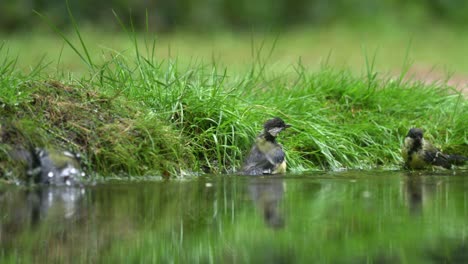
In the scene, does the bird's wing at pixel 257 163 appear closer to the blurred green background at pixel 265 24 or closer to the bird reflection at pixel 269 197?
the bird reflection at pixel 269 197

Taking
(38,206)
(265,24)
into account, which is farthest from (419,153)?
(265,24)

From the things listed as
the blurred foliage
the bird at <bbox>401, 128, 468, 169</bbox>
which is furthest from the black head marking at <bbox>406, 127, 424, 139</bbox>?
the blurred foliage

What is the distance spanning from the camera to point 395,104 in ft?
40.5

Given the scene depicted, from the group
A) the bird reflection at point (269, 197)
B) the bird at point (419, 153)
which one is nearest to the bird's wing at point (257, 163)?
the bird reflection at point (269, 197)

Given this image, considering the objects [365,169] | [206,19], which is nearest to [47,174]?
Result: [365,169]

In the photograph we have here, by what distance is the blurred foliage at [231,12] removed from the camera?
111 feet

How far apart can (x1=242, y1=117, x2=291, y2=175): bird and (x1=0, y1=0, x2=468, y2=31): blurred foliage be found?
23.9 metres

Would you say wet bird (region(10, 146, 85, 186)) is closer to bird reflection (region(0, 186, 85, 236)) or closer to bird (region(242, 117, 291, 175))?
bird reflection (region(0, 186, 85, 236))

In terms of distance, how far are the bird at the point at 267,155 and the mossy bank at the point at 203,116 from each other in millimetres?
374

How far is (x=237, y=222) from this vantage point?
6852mm

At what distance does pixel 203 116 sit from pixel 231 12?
26.9 metres

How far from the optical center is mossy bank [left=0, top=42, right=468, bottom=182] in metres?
9.12

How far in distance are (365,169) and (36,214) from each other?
4.79m

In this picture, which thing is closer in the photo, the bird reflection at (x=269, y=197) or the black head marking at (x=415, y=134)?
the bird reflection at (x=269, y=197)
